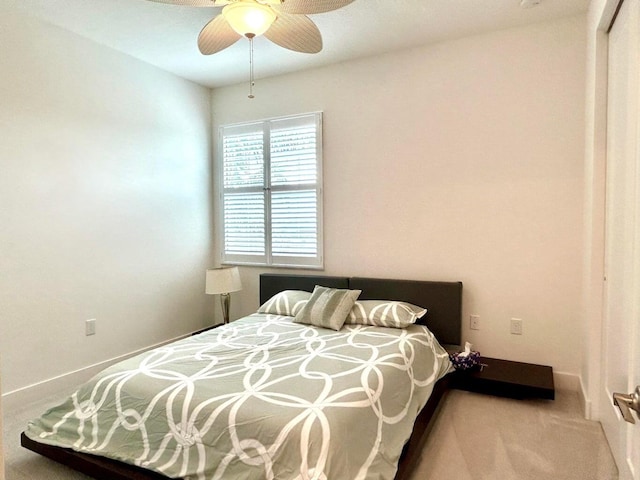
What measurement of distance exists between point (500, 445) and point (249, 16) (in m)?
2.76

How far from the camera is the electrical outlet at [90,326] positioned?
325 centimetres

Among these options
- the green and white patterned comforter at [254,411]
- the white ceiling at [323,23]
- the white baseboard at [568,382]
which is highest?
the white ceiling at [323,23]

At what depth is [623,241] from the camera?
1755 millimetres

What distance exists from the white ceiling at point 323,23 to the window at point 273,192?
2.30 ft

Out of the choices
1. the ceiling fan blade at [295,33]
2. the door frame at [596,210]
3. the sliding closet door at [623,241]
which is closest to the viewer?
the sliding closet door at [623,241]

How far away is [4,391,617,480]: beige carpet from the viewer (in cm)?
206

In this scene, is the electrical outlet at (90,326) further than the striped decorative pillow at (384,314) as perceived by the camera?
Yes

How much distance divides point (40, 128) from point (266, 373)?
8.15ft

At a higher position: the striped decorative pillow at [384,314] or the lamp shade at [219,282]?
the lamp shade at [219,282]

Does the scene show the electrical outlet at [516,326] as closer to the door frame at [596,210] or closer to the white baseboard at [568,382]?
the white baseboard at [568,382]

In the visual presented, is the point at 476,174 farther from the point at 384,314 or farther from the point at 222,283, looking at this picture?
the point at 222,283

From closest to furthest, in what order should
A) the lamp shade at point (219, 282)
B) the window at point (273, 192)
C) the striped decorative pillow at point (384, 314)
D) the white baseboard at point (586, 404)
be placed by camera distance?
the white baseboard at point (586, 404) → the striped decorative pillow at point (384, 314) → the lamp shade at point (219, 282) → the window at point (273, 192)

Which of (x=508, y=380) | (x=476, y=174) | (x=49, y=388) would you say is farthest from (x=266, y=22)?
(x=49, y=388)

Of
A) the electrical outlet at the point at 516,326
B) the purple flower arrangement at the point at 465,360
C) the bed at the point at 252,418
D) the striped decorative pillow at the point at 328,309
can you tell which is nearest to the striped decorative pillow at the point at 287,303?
the striped decorative pillow at the point at 328,309
